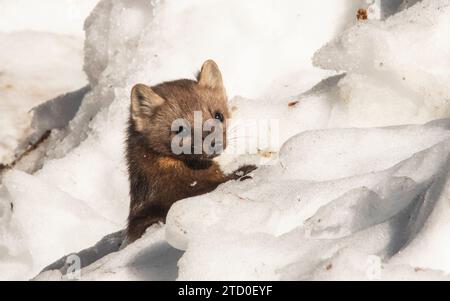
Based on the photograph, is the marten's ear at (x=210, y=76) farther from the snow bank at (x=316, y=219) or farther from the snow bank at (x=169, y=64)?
the snow bank at (x=316, y=219)

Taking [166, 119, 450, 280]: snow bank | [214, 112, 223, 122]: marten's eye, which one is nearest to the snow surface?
[214, 112, 223, 122]: marten's eye

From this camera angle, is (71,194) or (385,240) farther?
(71,194)

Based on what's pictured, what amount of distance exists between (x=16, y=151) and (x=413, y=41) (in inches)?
130

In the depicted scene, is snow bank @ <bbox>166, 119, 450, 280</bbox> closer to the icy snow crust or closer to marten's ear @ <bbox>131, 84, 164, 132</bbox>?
the icy snow crust

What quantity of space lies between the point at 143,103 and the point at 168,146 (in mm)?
337

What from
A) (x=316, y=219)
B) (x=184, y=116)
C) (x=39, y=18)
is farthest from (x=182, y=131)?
(x=39, y=18)

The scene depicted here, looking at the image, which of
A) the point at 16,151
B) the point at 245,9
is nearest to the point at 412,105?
the point at 245,9

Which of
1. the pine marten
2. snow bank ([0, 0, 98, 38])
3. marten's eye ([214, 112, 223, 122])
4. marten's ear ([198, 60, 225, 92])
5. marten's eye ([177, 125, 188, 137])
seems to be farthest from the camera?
snow bank ([0, 0, 98, 38])

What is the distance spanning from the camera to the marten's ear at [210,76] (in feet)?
18.6

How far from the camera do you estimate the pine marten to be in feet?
16.8

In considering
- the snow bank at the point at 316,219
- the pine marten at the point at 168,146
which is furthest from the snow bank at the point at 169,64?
the snow bank at the point at 316,219

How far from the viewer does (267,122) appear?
5117 millimetres

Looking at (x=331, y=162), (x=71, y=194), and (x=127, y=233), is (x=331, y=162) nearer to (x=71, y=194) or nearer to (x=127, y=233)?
(x=127, y=233)

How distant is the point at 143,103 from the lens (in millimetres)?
5520
